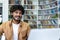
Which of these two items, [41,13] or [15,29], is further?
[41,13]

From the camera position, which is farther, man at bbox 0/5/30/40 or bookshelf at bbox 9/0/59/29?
bookshelf at bbox 9/0/59/29

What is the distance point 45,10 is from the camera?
11.1ft

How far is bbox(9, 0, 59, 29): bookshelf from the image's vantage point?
3357mm

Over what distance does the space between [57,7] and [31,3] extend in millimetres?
529

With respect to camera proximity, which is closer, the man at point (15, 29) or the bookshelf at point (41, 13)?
the man at point (15, 29)

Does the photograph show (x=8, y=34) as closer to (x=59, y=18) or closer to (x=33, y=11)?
(x=33, y=11)

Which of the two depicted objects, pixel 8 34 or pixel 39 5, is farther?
pixel 39 5

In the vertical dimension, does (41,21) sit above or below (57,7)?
below

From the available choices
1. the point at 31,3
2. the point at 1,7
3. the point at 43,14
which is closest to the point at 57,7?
the point at 43,14

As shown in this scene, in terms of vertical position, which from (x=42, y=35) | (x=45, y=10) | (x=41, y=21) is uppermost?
(x=45, y=10)

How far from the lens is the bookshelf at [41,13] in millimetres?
3357

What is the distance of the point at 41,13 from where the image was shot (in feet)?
11.1

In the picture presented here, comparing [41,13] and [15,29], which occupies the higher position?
[41,13]

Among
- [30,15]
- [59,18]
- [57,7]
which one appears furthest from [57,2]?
[30,15]
